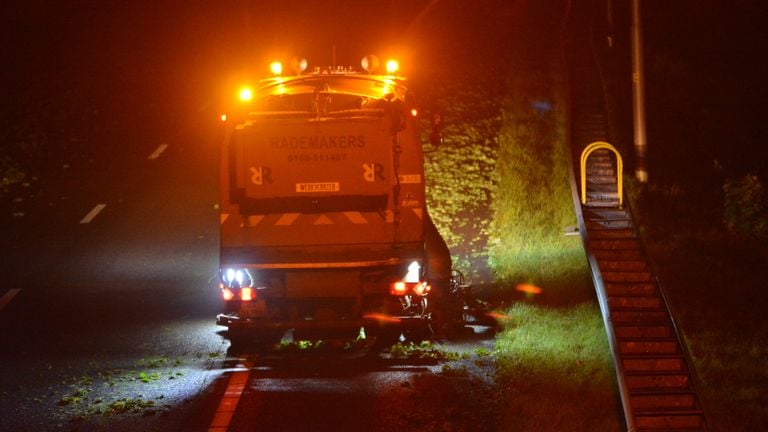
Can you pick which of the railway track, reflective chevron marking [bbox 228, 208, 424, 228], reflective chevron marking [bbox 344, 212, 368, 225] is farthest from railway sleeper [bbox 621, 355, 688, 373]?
reflective chevron marking [bbox 344, 212, 368, 225]

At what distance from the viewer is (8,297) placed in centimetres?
1366

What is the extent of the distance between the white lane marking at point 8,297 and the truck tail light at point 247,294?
4.28 metres

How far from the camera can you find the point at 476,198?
1838 centimetres

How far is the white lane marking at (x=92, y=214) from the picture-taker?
17.7 metres

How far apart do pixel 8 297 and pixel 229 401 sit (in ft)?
19.0

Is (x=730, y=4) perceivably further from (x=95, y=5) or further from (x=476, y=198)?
(x=95, y=5)

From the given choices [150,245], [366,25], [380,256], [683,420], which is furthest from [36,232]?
[366,25]

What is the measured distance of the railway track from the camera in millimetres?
8859

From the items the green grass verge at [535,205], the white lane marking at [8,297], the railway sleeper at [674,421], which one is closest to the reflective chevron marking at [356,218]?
the green grass verge at [535,205]

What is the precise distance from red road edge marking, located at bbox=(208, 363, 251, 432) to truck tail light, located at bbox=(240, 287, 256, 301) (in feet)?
2.44

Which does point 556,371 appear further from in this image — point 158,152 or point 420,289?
point 158,152

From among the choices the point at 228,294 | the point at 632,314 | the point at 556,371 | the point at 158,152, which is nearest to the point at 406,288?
the point at 556,371

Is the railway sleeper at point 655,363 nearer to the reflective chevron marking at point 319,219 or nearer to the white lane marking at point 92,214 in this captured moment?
the reflective chevron marking at point 319,219

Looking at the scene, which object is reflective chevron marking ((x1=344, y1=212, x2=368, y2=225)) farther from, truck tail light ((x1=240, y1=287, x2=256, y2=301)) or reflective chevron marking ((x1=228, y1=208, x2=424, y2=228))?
truck tail light ((x1=240, y1=287, x2=256, y2=301))
